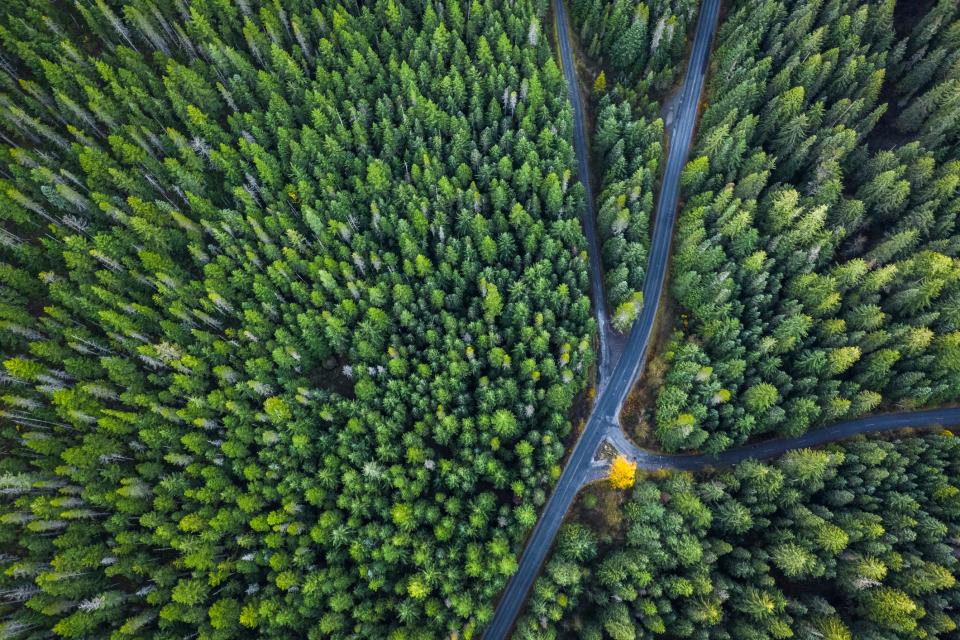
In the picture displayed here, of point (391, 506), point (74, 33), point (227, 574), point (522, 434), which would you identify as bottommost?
point (227, 574)

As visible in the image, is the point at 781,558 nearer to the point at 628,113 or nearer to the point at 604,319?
the point at 604,319

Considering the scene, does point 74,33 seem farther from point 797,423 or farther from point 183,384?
point 797,423

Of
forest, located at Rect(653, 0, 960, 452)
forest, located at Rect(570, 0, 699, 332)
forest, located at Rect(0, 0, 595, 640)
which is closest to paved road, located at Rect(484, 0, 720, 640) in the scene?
forest, located at Rect(570, 0, 699, 332)

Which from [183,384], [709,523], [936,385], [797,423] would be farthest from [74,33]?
[936,385]

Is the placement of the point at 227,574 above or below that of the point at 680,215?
below

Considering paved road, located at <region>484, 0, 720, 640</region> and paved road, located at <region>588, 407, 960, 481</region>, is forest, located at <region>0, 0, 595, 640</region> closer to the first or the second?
paved road, located at <region>484, 0, 720, 640</region>

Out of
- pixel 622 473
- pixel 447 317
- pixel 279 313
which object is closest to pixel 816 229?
pixel 622 473
